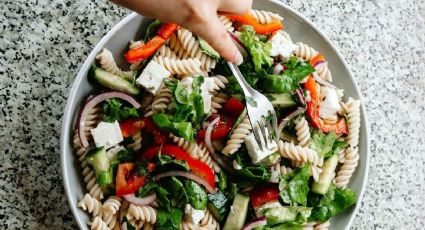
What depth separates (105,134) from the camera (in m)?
1.51

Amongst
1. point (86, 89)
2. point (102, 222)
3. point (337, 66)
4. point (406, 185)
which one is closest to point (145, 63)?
point (86, 89)

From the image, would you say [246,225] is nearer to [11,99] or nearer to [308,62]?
[308,62]

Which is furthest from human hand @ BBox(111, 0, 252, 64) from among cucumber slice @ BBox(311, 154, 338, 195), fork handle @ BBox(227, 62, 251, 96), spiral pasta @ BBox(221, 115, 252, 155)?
cucumber slice @ BBox(311, 154, 338, 195)

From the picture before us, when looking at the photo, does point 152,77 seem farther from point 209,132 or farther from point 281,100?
point 281,100

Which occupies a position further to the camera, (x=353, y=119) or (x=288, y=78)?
(x=353, y=119)

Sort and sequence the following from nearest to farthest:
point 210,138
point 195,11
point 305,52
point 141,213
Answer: point 195,11, point 141,213, point 210,138, point 305,52

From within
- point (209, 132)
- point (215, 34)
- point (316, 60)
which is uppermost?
point (215, 34)

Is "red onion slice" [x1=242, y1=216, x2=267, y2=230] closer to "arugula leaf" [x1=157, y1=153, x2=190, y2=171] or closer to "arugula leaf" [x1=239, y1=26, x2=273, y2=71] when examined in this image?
"arugula leaf" [x1=157, y1=153, x2=190, y2=171]

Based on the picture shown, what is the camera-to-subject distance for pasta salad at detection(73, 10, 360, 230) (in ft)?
5.02

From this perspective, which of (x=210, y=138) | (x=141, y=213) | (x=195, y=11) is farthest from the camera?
(x=210, y=138)

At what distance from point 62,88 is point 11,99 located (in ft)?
0.47

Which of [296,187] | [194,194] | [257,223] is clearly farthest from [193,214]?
[296,187]

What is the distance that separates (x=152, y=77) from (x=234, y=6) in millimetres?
419

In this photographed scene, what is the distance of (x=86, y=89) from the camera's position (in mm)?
1556
